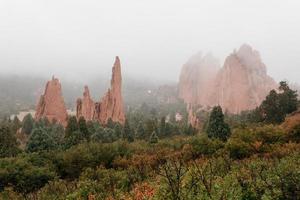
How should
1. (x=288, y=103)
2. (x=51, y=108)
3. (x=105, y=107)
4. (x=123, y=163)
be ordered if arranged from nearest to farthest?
(x=123, y=163) → (x=288, y=103) → (x=105, y=107) → (x=51, y=108)

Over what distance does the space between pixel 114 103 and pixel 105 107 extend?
3.30 meters

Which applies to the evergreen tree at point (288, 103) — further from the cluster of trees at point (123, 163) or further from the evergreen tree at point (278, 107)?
the cluster of trees at point (123, 163)

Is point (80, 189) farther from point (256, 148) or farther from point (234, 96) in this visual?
point (234, 96)

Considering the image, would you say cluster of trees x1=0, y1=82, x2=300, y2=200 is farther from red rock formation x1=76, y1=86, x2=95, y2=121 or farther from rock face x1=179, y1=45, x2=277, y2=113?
rock face x1=179, y1=45, x2=277, y2=113

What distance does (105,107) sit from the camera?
13750cm

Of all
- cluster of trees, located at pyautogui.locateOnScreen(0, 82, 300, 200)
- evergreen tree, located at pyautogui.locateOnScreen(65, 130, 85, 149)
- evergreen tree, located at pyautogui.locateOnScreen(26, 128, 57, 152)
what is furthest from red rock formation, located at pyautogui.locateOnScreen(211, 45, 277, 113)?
evergreen tree, located at pyautogui.locateOnScreen(26, 128, 57, 152)

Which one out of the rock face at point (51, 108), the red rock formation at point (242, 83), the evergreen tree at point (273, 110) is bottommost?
the evergreen tree at point (273, 110)

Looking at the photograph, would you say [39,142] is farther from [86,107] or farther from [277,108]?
[86,107]

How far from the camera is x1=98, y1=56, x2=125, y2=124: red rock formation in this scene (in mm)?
136250

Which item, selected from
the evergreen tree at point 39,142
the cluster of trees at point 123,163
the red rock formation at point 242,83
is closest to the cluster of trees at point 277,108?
the cluster of trees at point 123,163

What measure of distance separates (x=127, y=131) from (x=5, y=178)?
39.6m

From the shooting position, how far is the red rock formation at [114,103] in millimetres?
136250

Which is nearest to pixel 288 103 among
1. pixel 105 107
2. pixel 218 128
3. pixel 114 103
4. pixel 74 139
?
pixel 218 128

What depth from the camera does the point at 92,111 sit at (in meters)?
139
